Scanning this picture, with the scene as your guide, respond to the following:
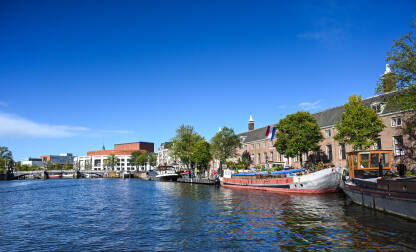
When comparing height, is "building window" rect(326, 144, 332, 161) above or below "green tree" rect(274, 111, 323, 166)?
below

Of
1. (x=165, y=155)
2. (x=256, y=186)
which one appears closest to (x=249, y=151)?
(x=256, y=186)

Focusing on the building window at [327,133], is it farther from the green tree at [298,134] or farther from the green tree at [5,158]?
the green tree at [5,158]

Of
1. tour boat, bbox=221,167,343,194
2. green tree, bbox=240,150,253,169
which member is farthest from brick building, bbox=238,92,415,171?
tour boat, bbox=221,167,343,194

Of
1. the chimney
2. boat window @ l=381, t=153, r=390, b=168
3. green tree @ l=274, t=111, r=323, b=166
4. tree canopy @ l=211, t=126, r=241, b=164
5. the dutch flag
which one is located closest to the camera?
boat window @ l=381, t=153, r=390, b=168

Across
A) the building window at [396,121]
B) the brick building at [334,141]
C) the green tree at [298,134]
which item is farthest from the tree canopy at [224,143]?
the building window at [396,121]

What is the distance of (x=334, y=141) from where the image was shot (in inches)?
2477

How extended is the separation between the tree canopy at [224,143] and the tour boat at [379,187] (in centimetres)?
5592

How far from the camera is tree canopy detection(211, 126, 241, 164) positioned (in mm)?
92475

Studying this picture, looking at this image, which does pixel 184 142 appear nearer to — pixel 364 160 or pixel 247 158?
pixel 247 158

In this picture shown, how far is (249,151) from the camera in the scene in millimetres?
97625

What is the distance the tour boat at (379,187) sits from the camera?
20.0 meters

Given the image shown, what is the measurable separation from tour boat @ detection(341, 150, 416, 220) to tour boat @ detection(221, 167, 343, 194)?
3.85 m

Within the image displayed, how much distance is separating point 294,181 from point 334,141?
75.5 feet

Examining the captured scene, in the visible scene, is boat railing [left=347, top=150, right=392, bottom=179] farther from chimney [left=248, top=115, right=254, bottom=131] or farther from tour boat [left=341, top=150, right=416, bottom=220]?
chimney [left=248, top=115, right=254, bottom=131]
